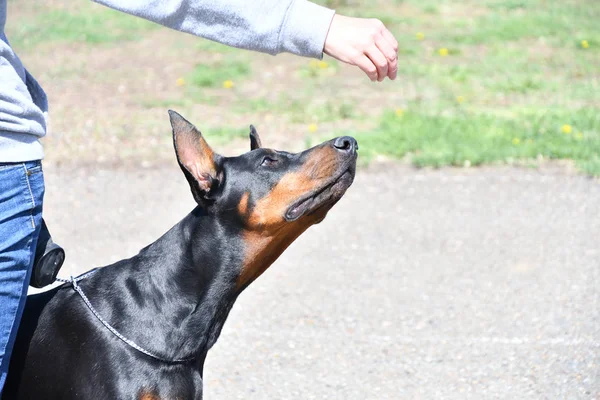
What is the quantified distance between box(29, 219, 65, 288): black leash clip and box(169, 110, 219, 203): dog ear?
19.2 inches

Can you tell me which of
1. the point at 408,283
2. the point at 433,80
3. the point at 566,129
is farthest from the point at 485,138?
the point at 408,283

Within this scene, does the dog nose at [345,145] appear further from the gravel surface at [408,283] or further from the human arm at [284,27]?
the gravel surface at [408,283]

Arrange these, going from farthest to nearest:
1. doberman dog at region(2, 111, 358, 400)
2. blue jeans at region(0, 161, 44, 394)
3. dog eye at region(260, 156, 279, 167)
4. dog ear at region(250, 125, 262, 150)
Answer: dog ear at region(250, 125, 262, 150) < dog eye at region(260, 156, 279, 167) < doberman dog at region(2, 111, 358, 400) < blue jeans at region(0, 161, 44, 394)

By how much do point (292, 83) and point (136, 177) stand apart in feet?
9.28

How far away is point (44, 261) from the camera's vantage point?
9.75 feet

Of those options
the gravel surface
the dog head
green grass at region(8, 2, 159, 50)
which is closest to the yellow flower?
the gravel surface

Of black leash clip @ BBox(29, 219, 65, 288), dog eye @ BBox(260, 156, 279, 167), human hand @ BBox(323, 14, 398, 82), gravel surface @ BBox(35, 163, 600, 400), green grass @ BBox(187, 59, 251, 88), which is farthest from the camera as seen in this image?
green grass @ BBox(187, 59, 251, 88)

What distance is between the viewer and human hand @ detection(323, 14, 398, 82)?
2.44 m

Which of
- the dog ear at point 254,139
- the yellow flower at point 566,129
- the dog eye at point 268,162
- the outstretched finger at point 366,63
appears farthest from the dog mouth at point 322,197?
the yellow flower at point 566,129

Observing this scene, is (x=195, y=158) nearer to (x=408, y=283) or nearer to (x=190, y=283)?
(x=190, y=283)

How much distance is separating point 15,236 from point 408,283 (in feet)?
11.5

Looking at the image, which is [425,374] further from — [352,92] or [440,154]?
[352,92]

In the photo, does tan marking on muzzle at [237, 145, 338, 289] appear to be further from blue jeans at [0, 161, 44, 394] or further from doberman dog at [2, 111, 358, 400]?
blue jeans at [0, 161, 44, 394]

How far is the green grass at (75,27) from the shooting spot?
11.7m
